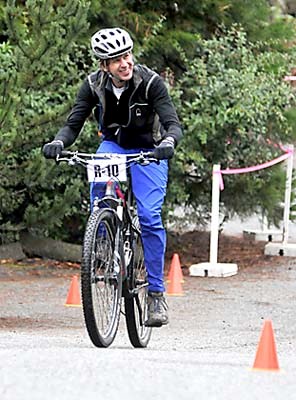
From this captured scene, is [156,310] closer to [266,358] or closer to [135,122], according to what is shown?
→ [135,122]

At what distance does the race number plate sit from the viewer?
7730mm

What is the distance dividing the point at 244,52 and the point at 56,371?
8.97 meters

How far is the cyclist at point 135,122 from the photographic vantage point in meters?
7.91

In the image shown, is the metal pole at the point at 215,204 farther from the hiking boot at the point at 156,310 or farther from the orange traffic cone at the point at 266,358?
the orange traffic cone at the point at 266,358

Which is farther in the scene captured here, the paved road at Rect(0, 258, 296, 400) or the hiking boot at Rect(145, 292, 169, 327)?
the hiking boot at Rect(145, 292, 169, 327)

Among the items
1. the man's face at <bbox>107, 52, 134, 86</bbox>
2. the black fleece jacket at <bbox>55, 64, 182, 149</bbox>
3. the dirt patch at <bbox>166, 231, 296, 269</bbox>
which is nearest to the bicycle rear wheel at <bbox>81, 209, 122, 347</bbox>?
the black fleece jacket at <bbox>55, 64, 182, 149</bbox>

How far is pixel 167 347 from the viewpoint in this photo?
28.0 feet

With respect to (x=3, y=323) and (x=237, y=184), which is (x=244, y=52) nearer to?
(x=237, y=184)

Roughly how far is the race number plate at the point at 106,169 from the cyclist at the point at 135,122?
0.54 ft

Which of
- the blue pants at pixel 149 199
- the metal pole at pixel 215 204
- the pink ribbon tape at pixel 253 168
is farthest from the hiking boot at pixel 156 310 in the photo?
the pink ribbon tape at pixel 253 168

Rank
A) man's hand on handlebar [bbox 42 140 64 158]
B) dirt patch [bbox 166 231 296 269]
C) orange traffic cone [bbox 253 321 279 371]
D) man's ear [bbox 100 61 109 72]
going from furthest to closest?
dirt patch [bbox 166 231 296 269] < man's ear [bbox 100 61 109 72] < man's hand on handlebar [bbox 42 140 64 158] < orange traffic cone [bbox 253 321 279 371]

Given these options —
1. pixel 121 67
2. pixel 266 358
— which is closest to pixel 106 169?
pixel 121 67

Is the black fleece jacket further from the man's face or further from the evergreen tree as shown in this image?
the evergreen tree

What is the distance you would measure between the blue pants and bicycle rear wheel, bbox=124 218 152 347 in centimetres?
12
